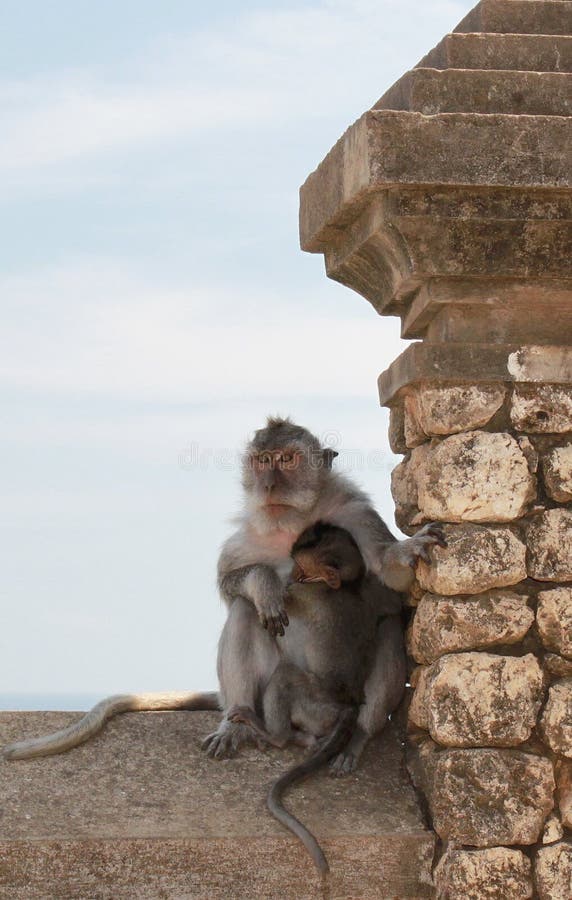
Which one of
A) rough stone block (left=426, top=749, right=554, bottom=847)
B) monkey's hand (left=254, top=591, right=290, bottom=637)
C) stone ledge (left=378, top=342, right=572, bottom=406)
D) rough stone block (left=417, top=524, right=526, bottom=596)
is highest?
stone ledge (left=378, top=342, right=572, bottom=406)

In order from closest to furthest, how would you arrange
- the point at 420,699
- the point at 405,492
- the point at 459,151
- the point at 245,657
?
1. the point at 459,151
2. the point at 420,699
3. the point at 405,492
4. the point at 245,657

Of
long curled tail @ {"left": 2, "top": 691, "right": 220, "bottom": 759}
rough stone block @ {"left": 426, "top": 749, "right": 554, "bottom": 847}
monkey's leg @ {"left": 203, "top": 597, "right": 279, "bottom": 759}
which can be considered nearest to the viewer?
rough stone block @ {"left": 426, "top": 749, "right": 554, "bottom": 847}

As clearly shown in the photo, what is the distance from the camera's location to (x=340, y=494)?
19.5ft

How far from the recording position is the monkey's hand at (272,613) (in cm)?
559

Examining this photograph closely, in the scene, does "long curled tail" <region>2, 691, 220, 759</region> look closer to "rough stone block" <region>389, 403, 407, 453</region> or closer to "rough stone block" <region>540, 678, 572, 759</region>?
"rough stone block" <region>389, 403, 407, 453</region>

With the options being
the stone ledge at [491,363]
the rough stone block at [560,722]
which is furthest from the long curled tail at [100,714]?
the stone ledge at [491,363]

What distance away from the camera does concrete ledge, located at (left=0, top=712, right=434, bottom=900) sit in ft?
15.6

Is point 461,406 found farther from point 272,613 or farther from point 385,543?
point 272,613

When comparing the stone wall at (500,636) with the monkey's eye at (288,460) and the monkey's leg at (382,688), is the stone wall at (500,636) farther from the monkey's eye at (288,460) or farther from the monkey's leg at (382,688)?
the monkey's eye at (288,460)

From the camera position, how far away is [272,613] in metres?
5.59

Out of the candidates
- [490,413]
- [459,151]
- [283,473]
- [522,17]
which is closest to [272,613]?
[283,473]

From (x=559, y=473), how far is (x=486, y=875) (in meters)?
1.47

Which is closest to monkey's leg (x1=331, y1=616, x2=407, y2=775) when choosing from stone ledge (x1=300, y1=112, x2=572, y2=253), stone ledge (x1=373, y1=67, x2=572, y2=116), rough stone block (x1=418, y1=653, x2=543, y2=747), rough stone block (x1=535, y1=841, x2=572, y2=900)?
rough stone block (x1=418, y1=653, x2=543, y2=747)

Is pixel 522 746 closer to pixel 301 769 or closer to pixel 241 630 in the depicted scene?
pixel 301 769
